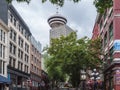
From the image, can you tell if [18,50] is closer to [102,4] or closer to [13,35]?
[13,35]

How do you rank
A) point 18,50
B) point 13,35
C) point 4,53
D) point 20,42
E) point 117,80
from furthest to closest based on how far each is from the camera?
point 20,42 < point 18,50 < point 13,35 < point 4,53 < point 117,80

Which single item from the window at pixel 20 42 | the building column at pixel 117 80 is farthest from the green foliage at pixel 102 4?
the window at pixel 20 42

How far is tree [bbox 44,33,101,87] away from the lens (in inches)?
1882

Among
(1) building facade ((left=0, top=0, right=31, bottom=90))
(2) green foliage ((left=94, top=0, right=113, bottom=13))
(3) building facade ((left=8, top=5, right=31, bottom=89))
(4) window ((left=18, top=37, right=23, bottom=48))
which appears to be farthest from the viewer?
(4) window ((left=18, top=37, right=23, bottom=48))

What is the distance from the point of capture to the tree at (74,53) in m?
47.8

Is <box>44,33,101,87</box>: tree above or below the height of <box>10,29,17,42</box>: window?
below

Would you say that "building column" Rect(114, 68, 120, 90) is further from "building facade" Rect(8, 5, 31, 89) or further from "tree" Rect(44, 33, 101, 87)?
"building facade" Rect(8, 5, 31, 89)

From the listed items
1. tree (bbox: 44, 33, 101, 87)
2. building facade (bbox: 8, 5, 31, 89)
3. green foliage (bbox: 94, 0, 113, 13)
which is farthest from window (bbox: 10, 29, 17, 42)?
green foliage (bbox: 94, 0, 113, 13)

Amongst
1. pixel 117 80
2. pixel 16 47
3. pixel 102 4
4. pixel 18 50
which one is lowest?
pixel 117 80

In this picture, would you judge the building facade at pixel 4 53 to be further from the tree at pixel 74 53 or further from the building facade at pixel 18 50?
the tree at pixel 74 53

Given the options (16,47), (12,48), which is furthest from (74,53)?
(16,47)

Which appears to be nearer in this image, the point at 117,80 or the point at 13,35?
the point at 117,80

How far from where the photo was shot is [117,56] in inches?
1457

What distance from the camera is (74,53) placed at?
47375 mm
